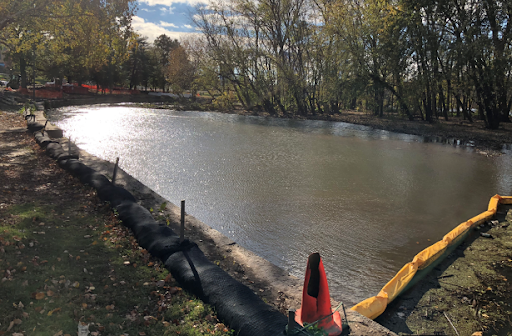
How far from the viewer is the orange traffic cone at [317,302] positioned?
140 inches

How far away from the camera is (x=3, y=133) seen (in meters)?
14.7

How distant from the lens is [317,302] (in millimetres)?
3629

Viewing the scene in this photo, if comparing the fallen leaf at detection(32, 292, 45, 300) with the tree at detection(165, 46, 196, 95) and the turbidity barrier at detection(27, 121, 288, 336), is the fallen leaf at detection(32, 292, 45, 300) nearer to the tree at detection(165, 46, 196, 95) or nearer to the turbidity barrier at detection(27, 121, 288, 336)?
the turbidity barrier at detection(27, 121, 288, 336)

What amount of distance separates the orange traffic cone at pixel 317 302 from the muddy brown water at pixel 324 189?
1.38 m

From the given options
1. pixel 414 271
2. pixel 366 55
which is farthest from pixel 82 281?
pixel 366 55

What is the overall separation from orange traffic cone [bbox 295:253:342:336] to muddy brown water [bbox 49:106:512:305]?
138 centimetres

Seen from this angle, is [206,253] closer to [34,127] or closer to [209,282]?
[209,282]

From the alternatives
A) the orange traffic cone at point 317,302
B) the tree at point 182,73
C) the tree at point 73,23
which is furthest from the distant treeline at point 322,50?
the orange traffic cone at point 317,302

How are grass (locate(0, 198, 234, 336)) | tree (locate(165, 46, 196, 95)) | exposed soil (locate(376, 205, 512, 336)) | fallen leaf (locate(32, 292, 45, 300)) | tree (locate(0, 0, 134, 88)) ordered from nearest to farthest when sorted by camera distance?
grass (locate(0, 198, 234, 336))
fallen leaf (locate(32, 292, 45, 300))
exposed soil (locate(376, 205, 512, 336))
tree (locate(0, 0, 134, 88))
tree (locate(165, 46, 196, 95))

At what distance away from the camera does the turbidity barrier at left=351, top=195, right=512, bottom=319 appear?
4.29 metres

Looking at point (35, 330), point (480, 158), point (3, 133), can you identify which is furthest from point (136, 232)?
point (480, 158)

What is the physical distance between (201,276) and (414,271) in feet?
10.4

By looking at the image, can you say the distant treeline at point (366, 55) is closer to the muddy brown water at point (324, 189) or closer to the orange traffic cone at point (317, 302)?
the muddy brown water at point (324, 189)

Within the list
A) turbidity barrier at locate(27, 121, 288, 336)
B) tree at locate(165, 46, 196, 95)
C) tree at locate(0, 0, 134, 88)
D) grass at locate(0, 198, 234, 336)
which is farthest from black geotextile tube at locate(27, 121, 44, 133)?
tree at locate(165, 46, 196, 95)
